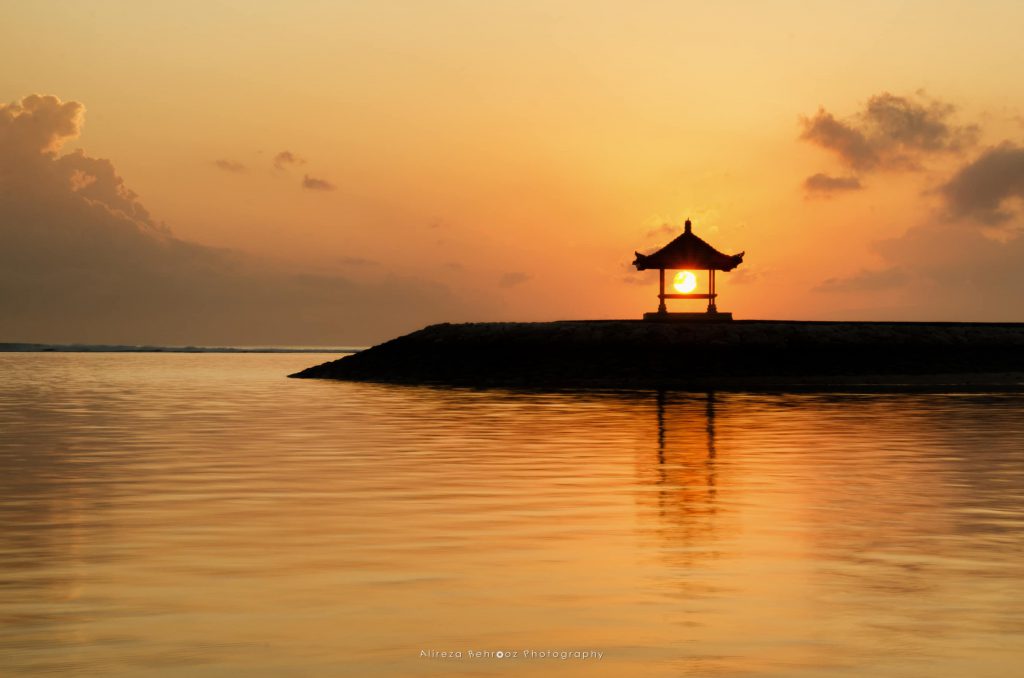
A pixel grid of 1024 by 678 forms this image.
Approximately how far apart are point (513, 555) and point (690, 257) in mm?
62461

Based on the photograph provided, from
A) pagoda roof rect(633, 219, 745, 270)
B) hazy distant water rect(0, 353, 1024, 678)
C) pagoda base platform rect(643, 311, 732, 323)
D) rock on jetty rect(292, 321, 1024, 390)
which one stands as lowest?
hazy distant water rect(0, 353, 1024, 678)

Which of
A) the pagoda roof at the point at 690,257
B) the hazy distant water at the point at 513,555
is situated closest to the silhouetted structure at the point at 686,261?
the pagoda roof at the point at 690,257

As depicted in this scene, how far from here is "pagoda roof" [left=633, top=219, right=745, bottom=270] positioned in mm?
75562

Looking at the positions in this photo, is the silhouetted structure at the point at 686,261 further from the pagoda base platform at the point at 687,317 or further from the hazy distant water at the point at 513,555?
the hazy distant water at the point at 513,555

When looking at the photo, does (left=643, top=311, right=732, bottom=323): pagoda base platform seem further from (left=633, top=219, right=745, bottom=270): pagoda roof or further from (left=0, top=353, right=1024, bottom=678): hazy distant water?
(left=0, top=353, right=1024, bottom=678): hazy distant water

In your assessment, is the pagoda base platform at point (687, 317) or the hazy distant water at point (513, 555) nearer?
the hazy distant water at point (513, 555)

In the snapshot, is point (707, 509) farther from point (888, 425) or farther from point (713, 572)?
point (888, 425)

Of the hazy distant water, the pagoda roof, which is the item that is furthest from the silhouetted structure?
the hazy distant water

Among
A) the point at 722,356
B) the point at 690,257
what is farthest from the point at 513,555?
the point at 690,257

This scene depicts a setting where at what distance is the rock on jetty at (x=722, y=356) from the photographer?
6944cm

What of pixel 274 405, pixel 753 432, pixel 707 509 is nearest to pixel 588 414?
pixel 753 432

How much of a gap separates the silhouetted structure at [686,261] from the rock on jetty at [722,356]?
6.19 ft

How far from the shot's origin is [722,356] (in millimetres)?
71312

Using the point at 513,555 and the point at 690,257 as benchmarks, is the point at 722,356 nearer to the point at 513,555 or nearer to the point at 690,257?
the point at 690,257
